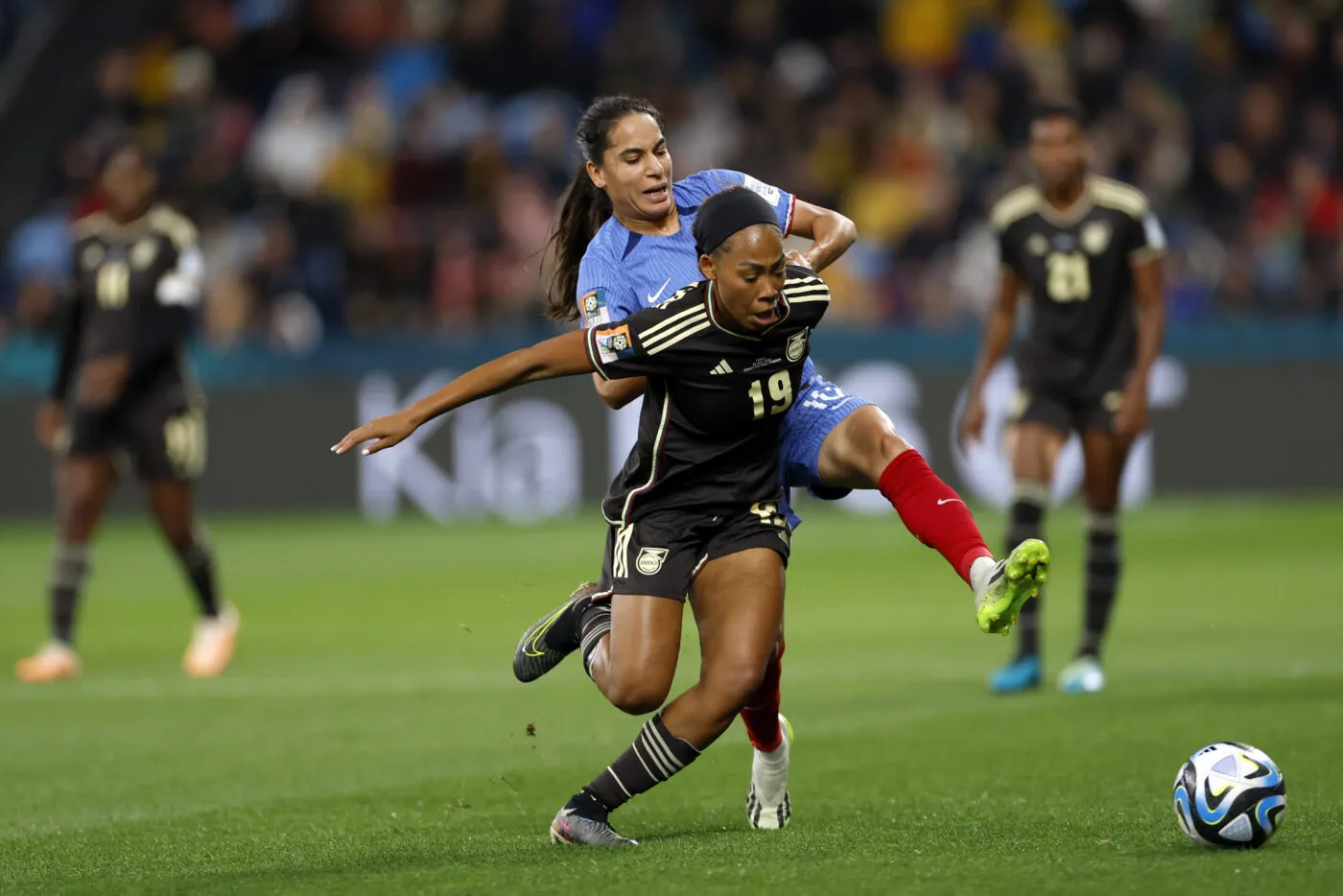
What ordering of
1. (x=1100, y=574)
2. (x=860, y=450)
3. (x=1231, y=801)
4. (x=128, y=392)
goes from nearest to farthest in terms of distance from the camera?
(x=1231, y=801) < (x=860, y=450) < (x=1100, y=574) < (x=128, y=392)

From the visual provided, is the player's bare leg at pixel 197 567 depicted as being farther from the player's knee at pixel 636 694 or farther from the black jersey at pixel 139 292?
the player's knee at pixel 636 694

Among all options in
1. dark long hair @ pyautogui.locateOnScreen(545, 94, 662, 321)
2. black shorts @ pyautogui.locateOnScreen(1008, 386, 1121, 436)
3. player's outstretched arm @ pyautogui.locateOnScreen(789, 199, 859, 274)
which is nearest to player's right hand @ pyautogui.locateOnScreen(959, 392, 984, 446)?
black shorts @ pyautogui.locateOnScreen(1008, 386, 1121, 436)

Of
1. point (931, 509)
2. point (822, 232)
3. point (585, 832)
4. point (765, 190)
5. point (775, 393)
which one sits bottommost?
point (585, 832)

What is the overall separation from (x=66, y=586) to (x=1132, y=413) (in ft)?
19.4

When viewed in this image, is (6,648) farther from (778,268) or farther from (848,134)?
(848,134)

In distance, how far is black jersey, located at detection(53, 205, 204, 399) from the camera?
10781mm

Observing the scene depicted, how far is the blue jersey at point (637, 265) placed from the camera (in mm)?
6129

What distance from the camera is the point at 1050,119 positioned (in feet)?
29.8

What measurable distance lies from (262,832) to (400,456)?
41.6 feet

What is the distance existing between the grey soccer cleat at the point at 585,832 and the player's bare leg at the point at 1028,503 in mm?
3820

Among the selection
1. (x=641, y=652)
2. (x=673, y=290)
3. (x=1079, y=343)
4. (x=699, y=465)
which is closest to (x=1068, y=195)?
(x=1079, y=343)

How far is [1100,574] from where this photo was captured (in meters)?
9.34

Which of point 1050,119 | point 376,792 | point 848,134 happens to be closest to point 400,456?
point 848,134

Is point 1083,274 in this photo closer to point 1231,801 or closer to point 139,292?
point 1231,801
